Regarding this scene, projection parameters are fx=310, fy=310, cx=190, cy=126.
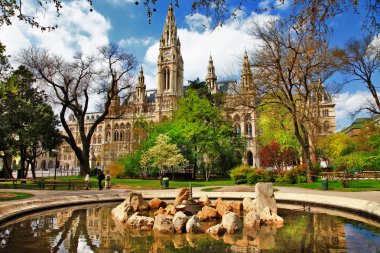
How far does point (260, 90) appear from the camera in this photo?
25.8 m

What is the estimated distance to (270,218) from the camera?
9.77 meters

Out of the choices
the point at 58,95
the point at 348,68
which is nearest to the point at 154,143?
the point at 58,95

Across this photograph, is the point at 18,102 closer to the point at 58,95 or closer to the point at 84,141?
the point at 58,95

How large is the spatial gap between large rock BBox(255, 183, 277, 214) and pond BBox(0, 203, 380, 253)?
2.32 ft

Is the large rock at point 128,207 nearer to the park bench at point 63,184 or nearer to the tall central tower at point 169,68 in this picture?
the park bench at point 63,184

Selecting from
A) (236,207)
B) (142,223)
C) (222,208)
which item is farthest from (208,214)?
(142,223)

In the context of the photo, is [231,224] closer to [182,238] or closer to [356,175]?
[182,238]

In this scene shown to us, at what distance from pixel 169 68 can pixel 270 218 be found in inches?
3138

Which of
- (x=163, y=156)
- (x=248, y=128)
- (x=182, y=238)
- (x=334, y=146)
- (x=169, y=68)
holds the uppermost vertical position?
(x=169, y=68)

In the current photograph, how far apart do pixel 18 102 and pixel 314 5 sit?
31.9 metres

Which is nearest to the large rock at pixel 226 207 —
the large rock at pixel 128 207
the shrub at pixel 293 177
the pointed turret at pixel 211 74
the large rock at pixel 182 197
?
the large rock at pixel 182 197

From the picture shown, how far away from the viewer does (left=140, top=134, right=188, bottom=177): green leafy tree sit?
114 ft

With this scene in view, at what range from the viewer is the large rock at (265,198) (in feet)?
35.2

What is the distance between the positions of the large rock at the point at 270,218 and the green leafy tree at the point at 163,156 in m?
24.6
